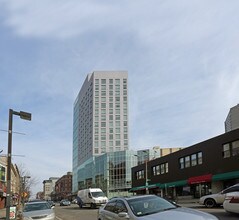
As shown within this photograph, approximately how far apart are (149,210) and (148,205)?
0.32m

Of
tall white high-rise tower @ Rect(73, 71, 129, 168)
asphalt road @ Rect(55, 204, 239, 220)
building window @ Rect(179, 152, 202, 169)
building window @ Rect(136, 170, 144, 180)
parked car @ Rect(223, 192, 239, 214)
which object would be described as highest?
tall white high-rise tower @ Rect(73, 71, 129, 168)

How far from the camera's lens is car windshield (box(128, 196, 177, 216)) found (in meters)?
10.6

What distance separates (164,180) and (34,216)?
42061 mm

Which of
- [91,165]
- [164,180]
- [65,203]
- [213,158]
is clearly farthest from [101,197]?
[91,165]

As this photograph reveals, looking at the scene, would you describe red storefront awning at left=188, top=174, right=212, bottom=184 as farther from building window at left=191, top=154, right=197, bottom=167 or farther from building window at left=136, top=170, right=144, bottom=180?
building window at left=136, top=170, right=144, bottom=180

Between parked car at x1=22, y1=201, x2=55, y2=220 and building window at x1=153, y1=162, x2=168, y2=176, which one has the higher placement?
building window at x1=153, y1=162, x2=168, y2=176

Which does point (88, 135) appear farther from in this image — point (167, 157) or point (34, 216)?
point (34, 216)

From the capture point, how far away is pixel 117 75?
Answer: 155125mm

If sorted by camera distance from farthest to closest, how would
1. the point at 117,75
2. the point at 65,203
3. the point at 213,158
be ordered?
1. the point at 117,75
2. the point at 65,203
3. the point at 213,158

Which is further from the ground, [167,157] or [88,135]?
[88,135]

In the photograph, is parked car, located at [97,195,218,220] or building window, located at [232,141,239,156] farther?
building window, located at [232,141,239,156]

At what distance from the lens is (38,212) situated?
22797 millimetres

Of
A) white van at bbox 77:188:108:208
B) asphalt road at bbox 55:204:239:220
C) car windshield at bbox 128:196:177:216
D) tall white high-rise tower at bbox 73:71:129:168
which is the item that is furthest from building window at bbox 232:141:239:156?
tall white high-rise tower at bbox 73:71:129:168

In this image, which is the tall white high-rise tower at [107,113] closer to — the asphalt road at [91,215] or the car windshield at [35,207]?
the asphalt road at [91,215]
